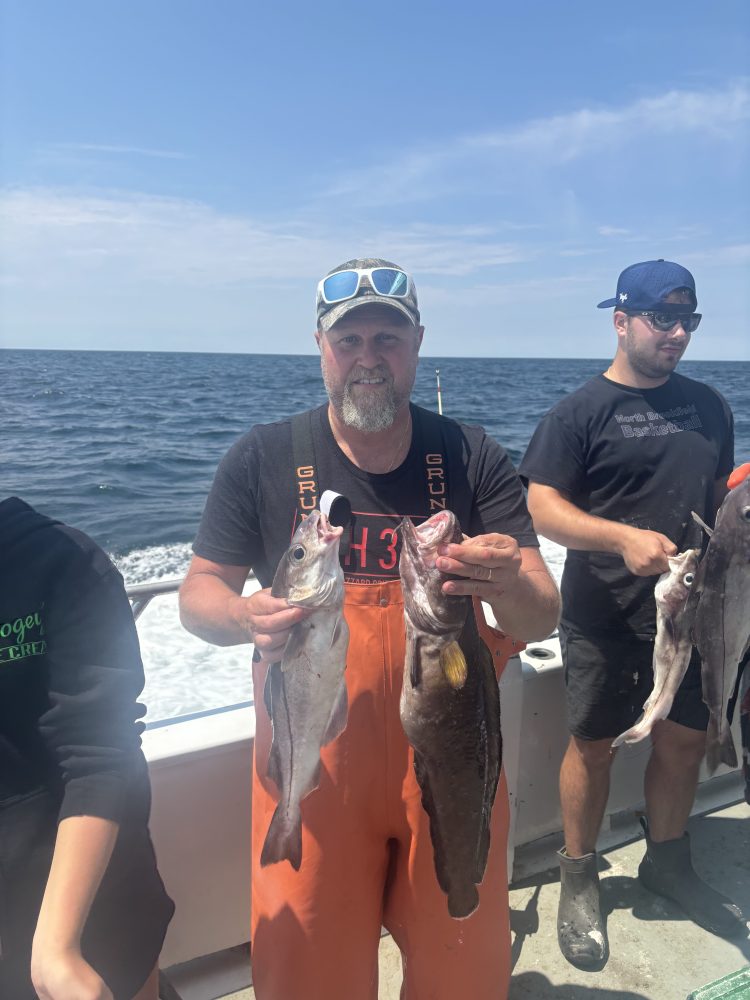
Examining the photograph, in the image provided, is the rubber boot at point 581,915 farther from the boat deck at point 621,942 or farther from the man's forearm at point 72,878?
the man's forearm at point 72,878

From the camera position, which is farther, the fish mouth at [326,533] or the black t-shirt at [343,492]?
the black t-shirt at [343,492]

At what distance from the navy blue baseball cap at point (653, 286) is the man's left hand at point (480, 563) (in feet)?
7.06

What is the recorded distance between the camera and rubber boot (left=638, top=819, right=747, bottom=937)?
3461 millimetres

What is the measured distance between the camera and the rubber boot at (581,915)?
3.29 m

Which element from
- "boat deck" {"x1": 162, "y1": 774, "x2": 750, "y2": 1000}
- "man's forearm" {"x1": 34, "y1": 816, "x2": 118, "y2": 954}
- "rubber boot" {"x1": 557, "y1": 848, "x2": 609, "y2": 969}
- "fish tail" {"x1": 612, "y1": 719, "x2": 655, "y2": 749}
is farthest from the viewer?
"rubber boot" {"x1": 557, "y1": 848, "x2": 609, "y2": 969}

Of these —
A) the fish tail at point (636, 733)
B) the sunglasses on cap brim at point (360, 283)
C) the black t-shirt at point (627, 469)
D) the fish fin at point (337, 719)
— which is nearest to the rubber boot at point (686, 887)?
the fish tail at point (636, 733)

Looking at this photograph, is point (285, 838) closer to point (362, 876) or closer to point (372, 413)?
point (362, 876)

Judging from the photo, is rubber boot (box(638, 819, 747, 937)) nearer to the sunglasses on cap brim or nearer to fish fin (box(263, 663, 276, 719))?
fish fin (box(263, 663, 276, 719))

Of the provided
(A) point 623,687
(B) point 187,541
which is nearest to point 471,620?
(A) point 623,687

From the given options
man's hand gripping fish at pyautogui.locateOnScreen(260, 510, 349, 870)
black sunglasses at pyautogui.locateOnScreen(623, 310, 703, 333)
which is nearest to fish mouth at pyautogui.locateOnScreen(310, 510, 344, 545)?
man's hand gripping fish at pyautogui.locateOnScreen(260, 510, 349, 870)

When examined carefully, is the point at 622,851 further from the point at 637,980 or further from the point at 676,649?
the point at 676,649

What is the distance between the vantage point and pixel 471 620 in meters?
2.11

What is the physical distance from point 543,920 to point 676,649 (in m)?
1.66

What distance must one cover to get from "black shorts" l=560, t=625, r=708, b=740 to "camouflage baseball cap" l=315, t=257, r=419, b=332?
6.60 feet
